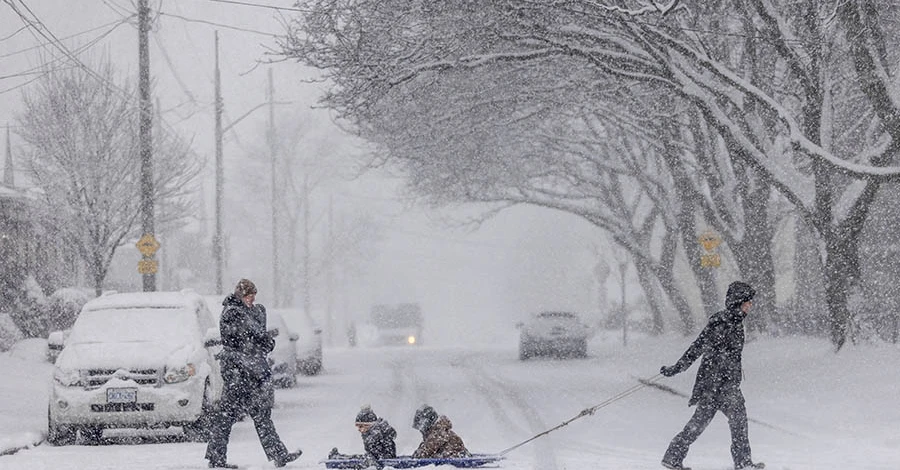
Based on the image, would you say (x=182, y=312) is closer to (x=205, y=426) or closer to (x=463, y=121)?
(x=205, y=426)

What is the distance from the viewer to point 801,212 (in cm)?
2058

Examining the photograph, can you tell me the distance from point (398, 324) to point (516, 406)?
1365 inches

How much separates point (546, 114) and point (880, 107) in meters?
7.56

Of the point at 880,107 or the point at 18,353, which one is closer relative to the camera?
the point at 880,107

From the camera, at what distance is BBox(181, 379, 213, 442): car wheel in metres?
15.2

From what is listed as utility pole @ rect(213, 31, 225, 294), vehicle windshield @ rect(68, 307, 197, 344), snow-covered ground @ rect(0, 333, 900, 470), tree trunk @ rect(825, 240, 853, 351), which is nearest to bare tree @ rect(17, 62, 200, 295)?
utility pole @ rect(213, 31, 225, 294)

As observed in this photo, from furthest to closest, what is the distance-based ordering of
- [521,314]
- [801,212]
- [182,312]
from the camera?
[521,314] → [801,212] → [182,312]

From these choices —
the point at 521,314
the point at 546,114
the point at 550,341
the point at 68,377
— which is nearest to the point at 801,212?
the point at 546,114

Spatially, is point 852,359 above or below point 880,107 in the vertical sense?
below

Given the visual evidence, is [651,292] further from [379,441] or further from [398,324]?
[379,441]

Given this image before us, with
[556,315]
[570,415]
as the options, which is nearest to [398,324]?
[556,315]

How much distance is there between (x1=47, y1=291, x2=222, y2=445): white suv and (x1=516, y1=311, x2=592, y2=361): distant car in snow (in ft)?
67.9

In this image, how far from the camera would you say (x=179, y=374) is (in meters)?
14.9

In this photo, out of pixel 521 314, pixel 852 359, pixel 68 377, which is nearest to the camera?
pixel 68 377
